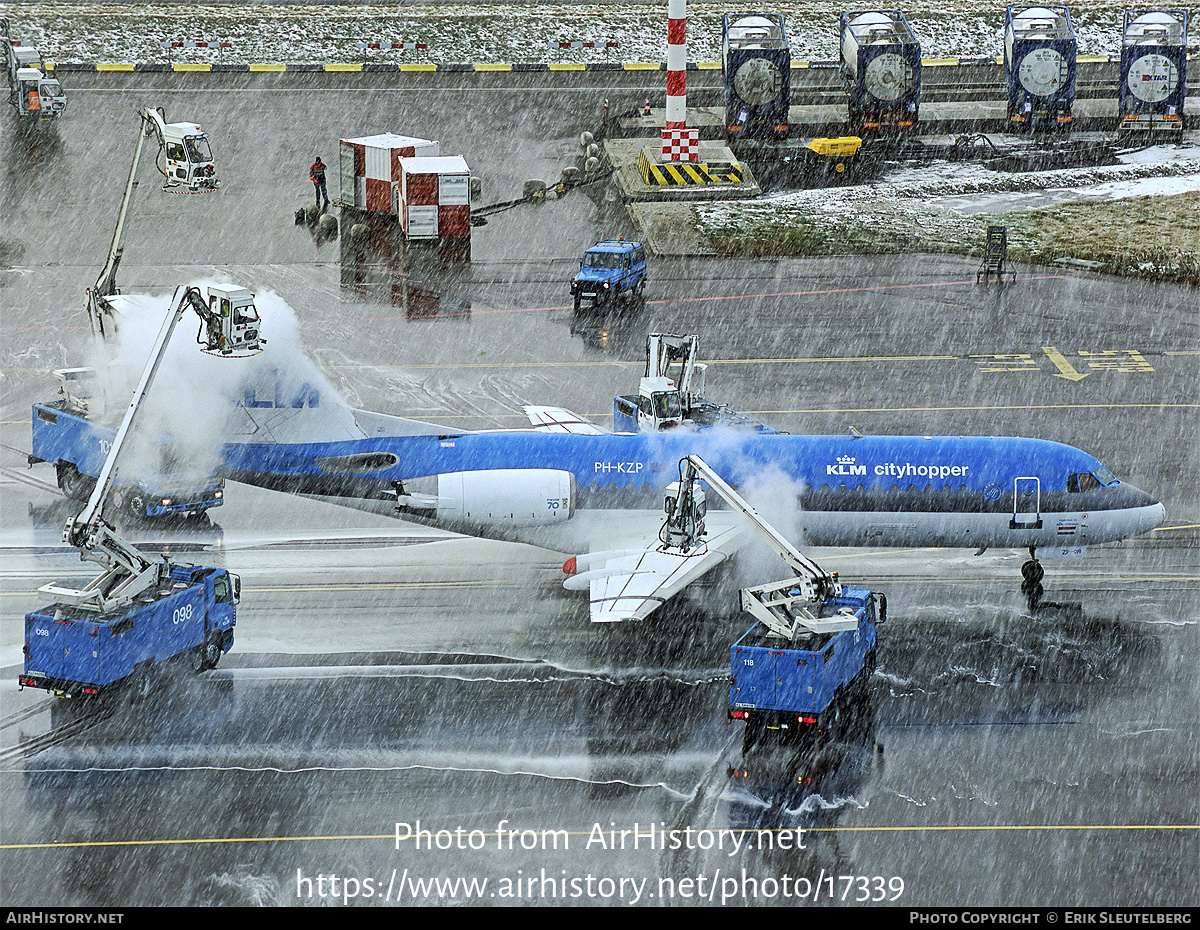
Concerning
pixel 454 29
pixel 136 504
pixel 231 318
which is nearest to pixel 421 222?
pixel 136 504

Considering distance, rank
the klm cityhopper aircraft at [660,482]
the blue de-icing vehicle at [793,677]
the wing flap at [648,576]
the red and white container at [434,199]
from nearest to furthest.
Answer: the blue de-icing vehicle at [793,677], the wing flap at [648,576], the klm cityhopper aircraft at [660,482], the red and white container at [434,199]

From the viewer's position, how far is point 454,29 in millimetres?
102625

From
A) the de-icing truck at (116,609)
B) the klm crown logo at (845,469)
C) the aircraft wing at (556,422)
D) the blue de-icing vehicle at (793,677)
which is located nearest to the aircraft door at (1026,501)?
the klm crown logo at (845,469)

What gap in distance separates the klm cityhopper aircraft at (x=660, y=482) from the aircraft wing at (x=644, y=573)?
0.32 feet

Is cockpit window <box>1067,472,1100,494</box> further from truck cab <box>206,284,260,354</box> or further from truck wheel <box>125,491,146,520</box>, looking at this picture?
truck wheel <box>125,491,146,520</box>

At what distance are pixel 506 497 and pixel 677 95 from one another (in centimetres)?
4109

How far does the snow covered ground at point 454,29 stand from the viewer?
99.6 meters

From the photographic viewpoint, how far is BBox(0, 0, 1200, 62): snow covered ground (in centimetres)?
9956

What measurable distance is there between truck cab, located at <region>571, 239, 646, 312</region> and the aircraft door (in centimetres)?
2582

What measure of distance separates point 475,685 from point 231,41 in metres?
78.4

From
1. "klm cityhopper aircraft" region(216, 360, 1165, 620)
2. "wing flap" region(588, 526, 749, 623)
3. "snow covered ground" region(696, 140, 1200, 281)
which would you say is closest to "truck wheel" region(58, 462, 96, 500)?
"klm cityhopper aircraft" region(216, 360, 1165, 620)

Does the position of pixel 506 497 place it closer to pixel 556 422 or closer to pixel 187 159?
pixel 556 422

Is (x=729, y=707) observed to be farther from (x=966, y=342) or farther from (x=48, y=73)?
(x=48, y=73)

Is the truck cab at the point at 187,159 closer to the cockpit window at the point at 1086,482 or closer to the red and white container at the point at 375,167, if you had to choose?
the cockpit window at the point at 1086,482
